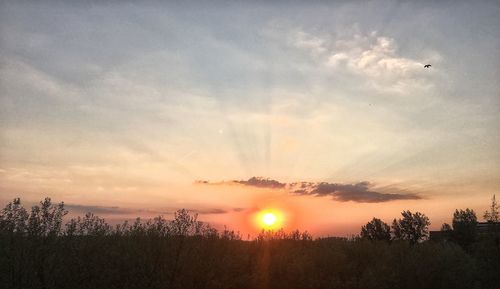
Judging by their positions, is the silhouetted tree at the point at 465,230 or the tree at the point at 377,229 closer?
the silhouetted tree at the point at 465,230

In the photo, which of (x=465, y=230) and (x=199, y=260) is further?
(x=465, y=230)

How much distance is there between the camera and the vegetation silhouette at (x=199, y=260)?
1334 cm

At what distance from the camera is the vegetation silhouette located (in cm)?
1334

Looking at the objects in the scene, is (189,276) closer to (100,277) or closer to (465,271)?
(100,277)

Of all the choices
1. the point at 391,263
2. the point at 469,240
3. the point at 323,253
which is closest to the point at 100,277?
the point at 323,253

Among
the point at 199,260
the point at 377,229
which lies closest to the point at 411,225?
the point at 377,229

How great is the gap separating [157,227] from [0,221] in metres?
5.46

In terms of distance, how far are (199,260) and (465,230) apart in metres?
48.2

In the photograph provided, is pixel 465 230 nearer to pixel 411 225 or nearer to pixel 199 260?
pixel 411 225

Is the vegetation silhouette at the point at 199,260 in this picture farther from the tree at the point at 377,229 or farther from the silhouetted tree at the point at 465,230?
the tree at the point at 377,229

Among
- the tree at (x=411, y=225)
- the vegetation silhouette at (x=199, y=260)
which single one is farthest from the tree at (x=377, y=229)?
the vegetation silhouette at (x=199, y=260)

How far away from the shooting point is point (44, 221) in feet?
45.4

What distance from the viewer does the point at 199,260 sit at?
16.0m

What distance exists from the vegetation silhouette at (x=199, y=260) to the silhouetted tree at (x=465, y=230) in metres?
29.6
